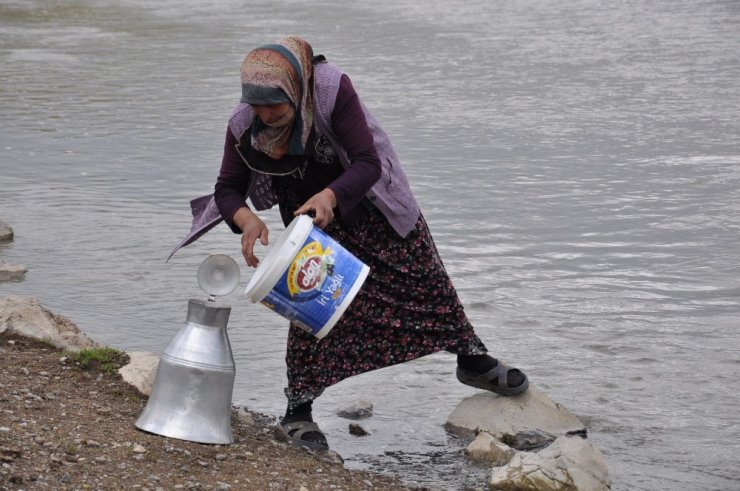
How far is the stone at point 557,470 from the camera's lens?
4238 millimetres

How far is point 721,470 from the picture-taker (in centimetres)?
463

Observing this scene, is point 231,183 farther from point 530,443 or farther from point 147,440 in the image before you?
point 530,443

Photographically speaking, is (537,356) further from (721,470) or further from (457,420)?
(721,470)

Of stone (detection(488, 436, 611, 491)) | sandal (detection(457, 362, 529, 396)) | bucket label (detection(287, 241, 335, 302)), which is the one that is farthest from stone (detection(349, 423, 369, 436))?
bucket label (detection(287, 241, 335, 302))

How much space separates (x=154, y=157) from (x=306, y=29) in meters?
9.76

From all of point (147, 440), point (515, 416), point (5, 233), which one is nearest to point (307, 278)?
point (147, 440)

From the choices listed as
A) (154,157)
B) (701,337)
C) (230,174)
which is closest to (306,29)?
(154,157)

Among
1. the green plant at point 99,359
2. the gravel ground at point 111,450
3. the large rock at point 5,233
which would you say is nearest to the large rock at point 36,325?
the green plant at point 99,359

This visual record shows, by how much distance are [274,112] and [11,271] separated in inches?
137

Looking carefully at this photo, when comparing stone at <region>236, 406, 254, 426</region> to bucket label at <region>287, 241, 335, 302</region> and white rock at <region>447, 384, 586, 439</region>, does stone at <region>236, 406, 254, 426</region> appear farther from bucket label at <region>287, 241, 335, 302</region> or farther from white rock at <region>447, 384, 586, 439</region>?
bucket label at <region>287, 241, 335, 302</region>

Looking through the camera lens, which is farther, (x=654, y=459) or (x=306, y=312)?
(x=654, y=459)

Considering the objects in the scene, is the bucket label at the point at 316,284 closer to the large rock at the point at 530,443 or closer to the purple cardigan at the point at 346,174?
the purple cardigan at the point at 346,174

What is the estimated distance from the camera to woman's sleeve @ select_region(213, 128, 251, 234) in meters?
4.38

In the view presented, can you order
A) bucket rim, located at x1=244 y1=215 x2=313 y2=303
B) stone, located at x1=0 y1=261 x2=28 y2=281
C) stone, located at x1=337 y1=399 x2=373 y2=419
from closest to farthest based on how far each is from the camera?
bucket rim, located at x1=244 y1=215 x2=313 y2=303 < stone, located at x1=337 y1=399 x2=373 y2=419 < stone, located at x1=0 y1=261 x2=28 y2=281
